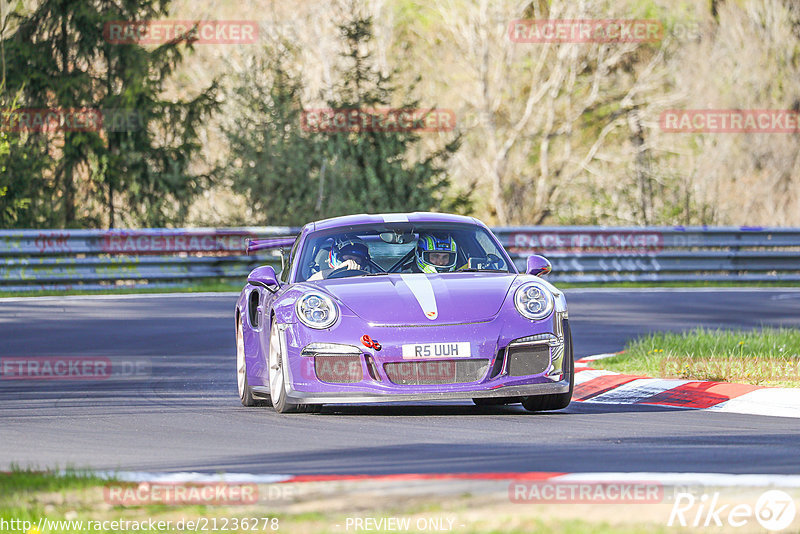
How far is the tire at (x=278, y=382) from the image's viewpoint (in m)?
10.2

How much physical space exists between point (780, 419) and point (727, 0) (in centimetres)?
3874

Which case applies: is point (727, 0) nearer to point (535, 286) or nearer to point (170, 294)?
point (170, 294)

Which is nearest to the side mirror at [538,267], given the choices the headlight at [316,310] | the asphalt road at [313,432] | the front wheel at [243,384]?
the asphalt road at [313,432]

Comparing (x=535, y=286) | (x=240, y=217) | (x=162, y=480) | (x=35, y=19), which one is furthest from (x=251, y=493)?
(x=35, y=19)

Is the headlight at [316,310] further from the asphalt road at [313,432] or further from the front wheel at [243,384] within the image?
the front wheel at [243,384]

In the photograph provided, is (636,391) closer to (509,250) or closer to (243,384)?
(243,384)

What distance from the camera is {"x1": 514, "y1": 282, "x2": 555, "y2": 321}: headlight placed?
393 inches

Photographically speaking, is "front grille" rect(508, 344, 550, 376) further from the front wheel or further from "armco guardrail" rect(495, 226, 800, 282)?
"armco guardrail" rect(495, 226, 800, 282)

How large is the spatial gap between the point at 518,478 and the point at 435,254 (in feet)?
15.4

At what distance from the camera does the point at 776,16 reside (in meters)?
42.2

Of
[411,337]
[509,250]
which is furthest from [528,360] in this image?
[509,250]

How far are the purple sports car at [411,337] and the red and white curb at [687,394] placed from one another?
44.5 inches

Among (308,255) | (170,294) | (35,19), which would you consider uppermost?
(35,19)

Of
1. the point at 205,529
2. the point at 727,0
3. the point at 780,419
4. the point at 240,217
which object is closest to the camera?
the point at 205,529
